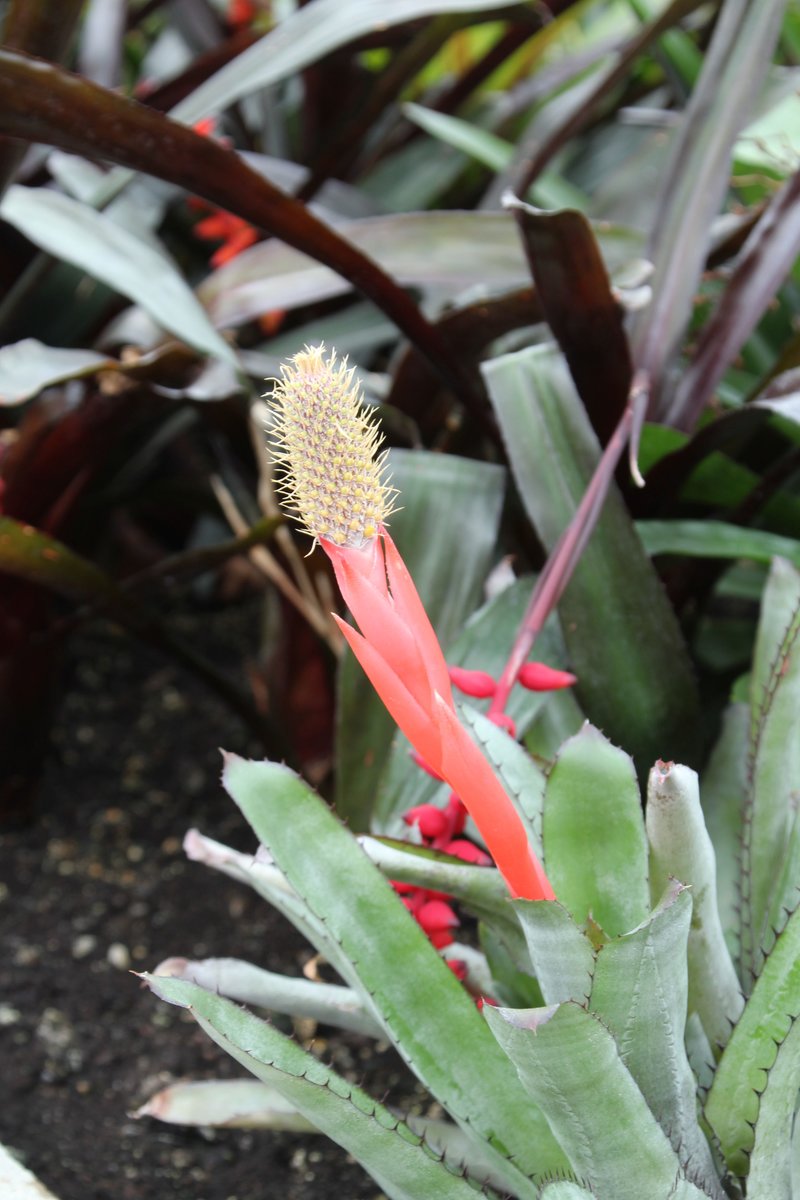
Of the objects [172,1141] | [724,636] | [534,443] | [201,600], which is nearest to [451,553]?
[534,443]

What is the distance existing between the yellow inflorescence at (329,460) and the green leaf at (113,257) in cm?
49

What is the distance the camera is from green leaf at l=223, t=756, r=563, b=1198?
543 mm

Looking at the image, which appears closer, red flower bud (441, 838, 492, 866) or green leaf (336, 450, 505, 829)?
red flower bud (441, 838, 492, 866)

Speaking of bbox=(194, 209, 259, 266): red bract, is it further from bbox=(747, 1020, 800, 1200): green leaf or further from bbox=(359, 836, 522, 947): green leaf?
bbox=(747, 1020, 800, 1200): green leaf

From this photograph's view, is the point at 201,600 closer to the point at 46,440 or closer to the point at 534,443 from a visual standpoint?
the point at 46,440

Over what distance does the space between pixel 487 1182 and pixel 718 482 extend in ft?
1.80

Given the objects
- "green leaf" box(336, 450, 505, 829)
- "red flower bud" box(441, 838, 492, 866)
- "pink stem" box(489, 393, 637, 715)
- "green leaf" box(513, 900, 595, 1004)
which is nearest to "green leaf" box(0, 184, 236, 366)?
"green leaf" box(336, 450, 505, 829)

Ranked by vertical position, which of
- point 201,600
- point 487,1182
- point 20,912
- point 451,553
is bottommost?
point 20,912

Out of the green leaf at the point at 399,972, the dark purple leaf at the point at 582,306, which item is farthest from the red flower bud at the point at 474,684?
the dark purple leaf at the point at 582,306

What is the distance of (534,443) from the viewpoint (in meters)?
0.77

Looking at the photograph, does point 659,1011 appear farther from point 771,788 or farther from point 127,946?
point 127,946

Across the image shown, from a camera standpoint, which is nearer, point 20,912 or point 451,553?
point 451,553

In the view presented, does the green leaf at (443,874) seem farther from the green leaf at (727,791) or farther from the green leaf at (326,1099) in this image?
the green leaf at (727,791)

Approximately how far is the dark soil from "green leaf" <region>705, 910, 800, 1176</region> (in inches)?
10.9
